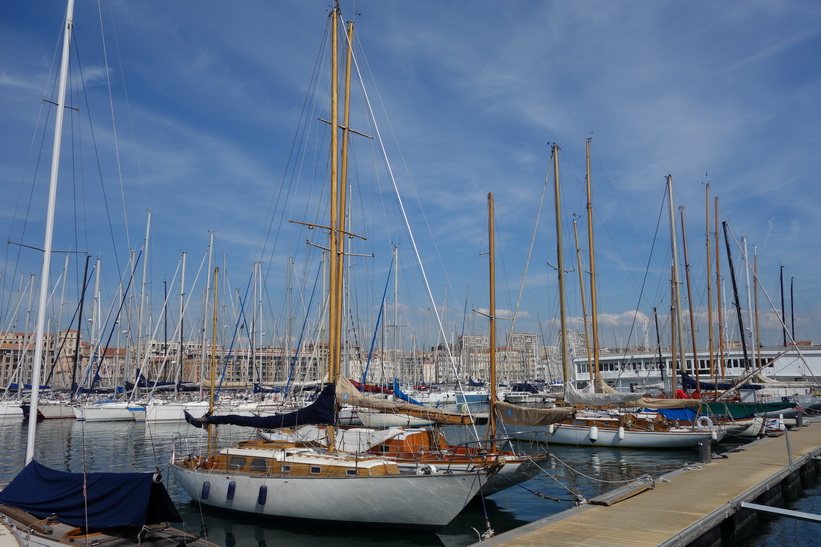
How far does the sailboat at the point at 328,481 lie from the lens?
15734mm

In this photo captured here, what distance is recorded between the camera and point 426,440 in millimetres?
20844

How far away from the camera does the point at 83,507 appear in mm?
12672

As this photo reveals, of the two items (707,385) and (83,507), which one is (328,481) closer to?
(83,507)

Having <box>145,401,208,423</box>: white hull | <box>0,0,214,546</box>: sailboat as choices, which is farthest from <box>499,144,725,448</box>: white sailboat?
<box>145,401,208,423</box>: white hull

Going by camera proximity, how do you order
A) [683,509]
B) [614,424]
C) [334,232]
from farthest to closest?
[614,424] < [334,232] < [683,509]

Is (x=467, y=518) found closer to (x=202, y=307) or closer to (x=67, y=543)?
(x=67, y=543)

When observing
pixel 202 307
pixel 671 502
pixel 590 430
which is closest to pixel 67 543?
pixel 671 502

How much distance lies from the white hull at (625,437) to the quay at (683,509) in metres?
7.75

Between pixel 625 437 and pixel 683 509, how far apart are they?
61.5ft

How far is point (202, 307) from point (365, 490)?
51.1m

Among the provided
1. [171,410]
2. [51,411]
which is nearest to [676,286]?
[171,410]

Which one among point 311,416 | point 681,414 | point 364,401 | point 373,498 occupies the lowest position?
point 373,498

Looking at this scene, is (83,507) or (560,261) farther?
(560,261)

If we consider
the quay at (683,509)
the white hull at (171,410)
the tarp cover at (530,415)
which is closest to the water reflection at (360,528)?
the quay at (683,509)
